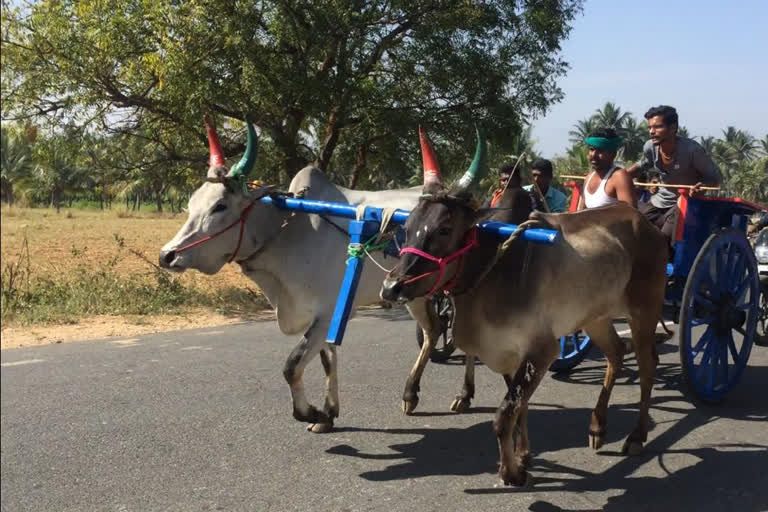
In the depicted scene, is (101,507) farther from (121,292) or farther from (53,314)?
(121,292)

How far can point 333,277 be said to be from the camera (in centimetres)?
496

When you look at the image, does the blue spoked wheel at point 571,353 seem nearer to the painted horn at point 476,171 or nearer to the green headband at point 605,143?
the green headband at point 605,143

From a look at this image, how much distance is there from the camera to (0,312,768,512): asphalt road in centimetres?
389

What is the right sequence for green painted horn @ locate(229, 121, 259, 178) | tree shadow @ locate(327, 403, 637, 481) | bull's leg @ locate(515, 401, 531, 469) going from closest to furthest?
1. bull's leg @ locate(515, 401, 531, 469)
2. tree shadow @ locate(327, 403, 637, 481)
3. green painted horn @ locate(229, 121, 259, 178)

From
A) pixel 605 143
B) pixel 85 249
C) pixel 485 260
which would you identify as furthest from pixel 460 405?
pixel 85 249

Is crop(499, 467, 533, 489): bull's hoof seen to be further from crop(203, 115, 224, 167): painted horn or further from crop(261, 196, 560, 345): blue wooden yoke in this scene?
crop(203, 115, 224, 167): painted horn

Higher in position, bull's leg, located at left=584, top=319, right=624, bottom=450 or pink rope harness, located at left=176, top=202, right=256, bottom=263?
pink rope harness, located at left=176, top=202, right=256, bottom=263

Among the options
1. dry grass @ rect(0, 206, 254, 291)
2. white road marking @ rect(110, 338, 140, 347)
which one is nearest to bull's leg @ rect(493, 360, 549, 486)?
white road marking @ rect(110, 338, 140, 347)

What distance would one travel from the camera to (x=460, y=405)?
17.9 feet

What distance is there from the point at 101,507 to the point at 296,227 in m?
2.20

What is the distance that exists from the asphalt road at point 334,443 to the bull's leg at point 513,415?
0.50ft

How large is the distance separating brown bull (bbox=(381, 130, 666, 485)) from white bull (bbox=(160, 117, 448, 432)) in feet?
3.79

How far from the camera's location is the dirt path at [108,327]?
7.73 metres

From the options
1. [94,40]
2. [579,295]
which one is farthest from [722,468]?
[94,40]
